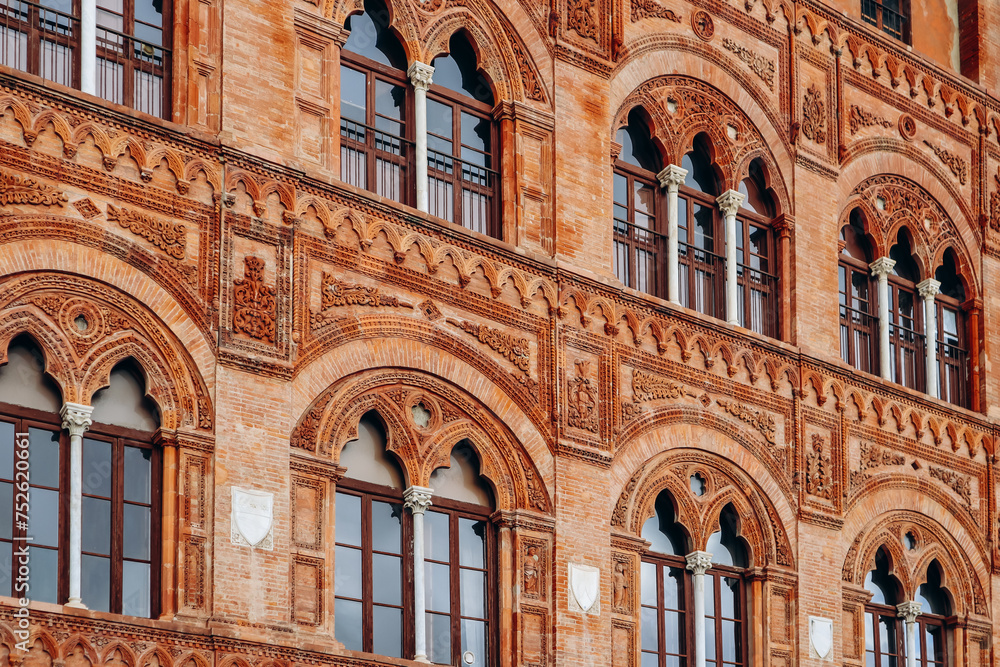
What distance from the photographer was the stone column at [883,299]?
22219 millimetres

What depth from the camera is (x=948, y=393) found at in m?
23.0

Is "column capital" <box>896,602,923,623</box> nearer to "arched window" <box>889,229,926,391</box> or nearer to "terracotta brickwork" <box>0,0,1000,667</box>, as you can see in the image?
"terracotta brickwork" <box>0,0,1000,667</box>

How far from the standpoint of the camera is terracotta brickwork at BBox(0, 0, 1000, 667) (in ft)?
50.7

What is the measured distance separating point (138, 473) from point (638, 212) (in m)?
6.95

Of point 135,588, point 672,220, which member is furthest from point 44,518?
point 672,220

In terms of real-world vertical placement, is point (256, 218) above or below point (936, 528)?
above

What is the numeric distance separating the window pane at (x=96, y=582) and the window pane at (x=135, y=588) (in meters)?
0.14

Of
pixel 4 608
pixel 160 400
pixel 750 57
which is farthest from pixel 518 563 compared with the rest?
pixel 750 57

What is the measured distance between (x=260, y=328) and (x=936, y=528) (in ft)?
30.9

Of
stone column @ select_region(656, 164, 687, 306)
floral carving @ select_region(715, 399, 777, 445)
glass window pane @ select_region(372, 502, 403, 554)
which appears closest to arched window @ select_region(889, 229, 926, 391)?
floral carving @ select_region(715, 399, 777, 445)

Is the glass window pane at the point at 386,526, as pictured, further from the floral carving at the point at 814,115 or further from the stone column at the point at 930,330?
the stone column at the point at 930,330

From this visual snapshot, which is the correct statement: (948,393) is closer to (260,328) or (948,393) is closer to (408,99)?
(408,99)

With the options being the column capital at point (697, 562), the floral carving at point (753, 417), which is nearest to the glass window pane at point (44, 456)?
the column capital at point (697, 562)

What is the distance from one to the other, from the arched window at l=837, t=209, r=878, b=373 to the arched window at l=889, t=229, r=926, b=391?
0.30 m
